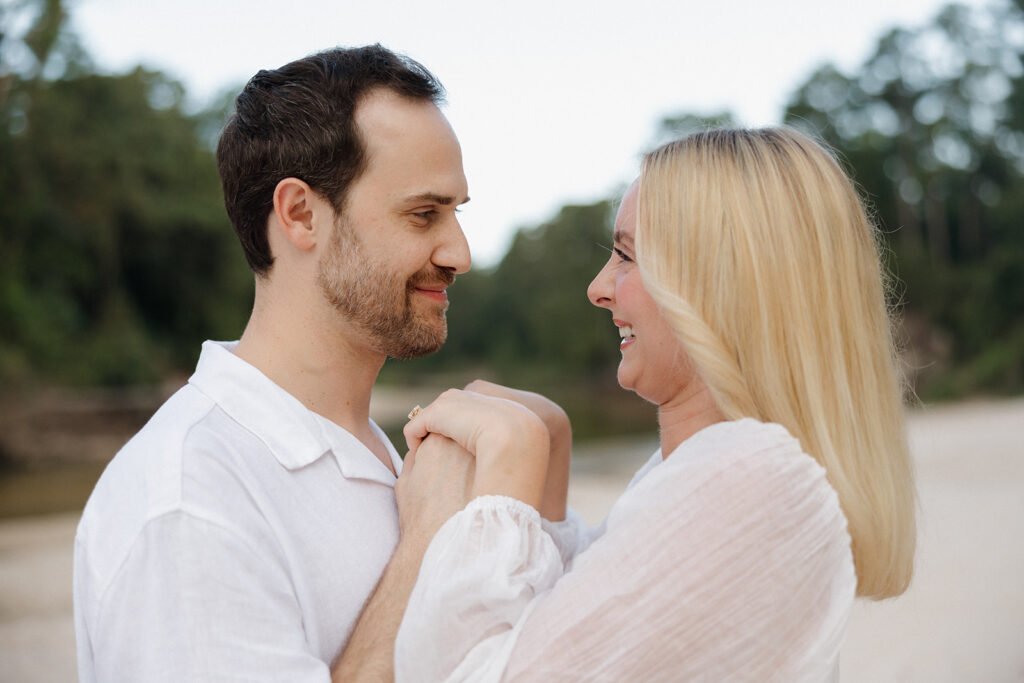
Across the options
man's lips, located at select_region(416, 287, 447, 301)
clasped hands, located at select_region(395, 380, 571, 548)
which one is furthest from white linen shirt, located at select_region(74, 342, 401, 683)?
man's lips, located at select_region(416, 287, 447, 301)

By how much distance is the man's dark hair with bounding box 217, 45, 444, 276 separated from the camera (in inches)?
88.2

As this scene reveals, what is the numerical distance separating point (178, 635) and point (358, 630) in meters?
0.41

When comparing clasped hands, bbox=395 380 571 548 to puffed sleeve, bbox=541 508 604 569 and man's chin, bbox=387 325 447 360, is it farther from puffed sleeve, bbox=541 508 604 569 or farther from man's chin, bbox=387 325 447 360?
puffed sleeve, bbox=541 508 604 569

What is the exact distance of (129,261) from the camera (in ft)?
95.6

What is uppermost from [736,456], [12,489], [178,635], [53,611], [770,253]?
[770,253]

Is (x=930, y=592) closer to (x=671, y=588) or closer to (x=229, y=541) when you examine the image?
(x=671, y=588)

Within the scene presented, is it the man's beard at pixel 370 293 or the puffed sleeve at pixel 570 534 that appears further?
the puffed sleeve at pixel 570 534

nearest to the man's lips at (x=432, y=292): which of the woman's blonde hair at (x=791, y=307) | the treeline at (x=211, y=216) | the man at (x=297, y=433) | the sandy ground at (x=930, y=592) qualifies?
the man at (x=297, y=433)

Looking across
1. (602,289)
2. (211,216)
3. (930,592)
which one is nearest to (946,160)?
(211,216)

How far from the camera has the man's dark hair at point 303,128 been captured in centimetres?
224

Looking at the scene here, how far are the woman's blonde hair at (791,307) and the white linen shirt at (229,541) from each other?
858 mm

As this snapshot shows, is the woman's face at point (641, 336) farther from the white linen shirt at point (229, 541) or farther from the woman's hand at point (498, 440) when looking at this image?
the white linen shirt at point (229, 541)

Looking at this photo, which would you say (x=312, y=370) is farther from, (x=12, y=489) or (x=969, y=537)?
(x=12, y=489)

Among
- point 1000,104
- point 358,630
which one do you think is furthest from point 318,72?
point 1000,104
